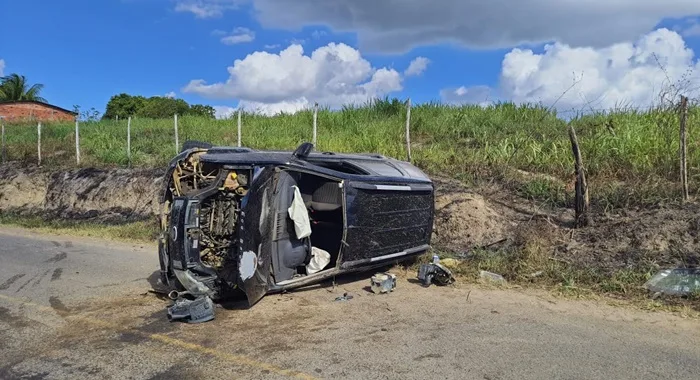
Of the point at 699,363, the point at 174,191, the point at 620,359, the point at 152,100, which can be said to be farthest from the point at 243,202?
the point at 152,100

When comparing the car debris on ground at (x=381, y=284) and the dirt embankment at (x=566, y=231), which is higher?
the dirt embankment at (x=566, y=231)

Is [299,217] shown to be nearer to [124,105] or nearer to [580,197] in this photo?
[580,197]

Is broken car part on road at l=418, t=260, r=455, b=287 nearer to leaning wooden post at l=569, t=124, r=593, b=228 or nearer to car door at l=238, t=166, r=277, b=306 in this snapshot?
car door at l=238, t=166, r=277, b=306

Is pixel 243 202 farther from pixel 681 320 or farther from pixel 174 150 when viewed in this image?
pixel 174 150

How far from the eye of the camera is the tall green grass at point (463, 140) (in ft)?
30.5

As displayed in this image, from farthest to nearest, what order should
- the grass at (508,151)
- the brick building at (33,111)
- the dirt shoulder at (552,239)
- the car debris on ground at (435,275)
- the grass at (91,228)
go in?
the brick building at (33,111), the grass at (91,228), the grass at (508,151), the car debris on ground at (435,275), the dirt shoulder at (552,239)

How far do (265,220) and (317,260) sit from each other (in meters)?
1.10

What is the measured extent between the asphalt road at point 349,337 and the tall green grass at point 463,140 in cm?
346

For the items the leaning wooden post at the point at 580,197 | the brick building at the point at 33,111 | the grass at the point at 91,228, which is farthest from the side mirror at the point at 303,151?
the brick building at the point at 33,111

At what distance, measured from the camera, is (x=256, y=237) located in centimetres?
579

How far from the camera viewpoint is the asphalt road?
4.46 meters

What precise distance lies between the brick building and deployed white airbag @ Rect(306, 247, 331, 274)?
39.8 meters

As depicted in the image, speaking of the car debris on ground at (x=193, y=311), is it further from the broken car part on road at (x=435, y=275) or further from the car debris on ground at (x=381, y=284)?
the broken car part on road at (x=435, y=275)

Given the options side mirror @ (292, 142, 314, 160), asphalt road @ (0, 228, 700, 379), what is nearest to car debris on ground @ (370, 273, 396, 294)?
asphalt road @ (0, 228, 700, 379)
